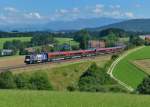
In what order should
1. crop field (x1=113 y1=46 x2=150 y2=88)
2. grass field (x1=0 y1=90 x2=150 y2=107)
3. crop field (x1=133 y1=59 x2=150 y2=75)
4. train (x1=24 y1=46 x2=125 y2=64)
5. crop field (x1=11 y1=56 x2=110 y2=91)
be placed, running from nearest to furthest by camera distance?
grass field (x1=0 y1=90 x2=150 y2=107) → crop field (x1=113 y1=46 x2=150 y2=88) → crop field (x1=11 y1=56 x2=110 y2=91) → crop field (x1=133 y1=59 x2=150 y2=75) → train (x1=24 y1=46 x2=125 y2=64)

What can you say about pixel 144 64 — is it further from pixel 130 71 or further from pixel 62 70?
pixel 62 70

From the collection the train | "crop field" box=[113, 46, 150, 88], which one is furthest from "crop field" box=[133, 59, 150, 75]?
the train

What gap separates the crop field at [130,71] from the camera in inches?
2460

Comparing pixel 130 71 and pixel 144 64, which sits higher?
pixel 144 64

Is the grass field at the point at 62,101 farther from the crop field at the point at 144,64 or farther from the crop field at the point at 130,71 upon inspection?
the crop field at the point at 144,64

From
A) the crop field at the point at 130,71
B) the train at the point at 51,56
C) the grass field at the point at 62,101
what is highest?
the grass field at the point at 62,101

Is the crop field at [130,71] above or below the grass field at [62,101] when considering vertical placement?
below

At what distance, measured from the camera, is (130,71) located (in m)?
73.1

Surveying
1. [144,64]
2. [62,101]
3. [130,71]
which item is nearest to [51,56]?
[130,71]

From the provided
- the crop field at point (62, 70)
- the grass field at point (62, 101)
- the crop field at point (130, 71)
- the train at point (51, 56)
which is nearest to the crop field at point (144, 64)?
the crop field at point (130, 71)

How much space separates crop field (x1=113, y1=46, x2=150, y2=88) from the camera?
205 feet

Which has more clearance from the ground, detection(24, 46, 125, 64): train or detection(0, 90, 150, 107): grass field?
detection(0, 90, 150, 107): grass field

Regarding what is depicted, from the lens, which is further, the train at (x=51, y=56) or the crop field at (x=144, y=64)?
the train at (x=51, y=56)

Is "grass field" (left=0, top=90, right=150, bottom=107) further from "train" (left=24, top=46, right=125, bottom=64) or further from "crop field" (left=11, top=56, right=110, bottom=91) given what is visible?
"train" (left=24, top=46, right=125, bottom=64)
